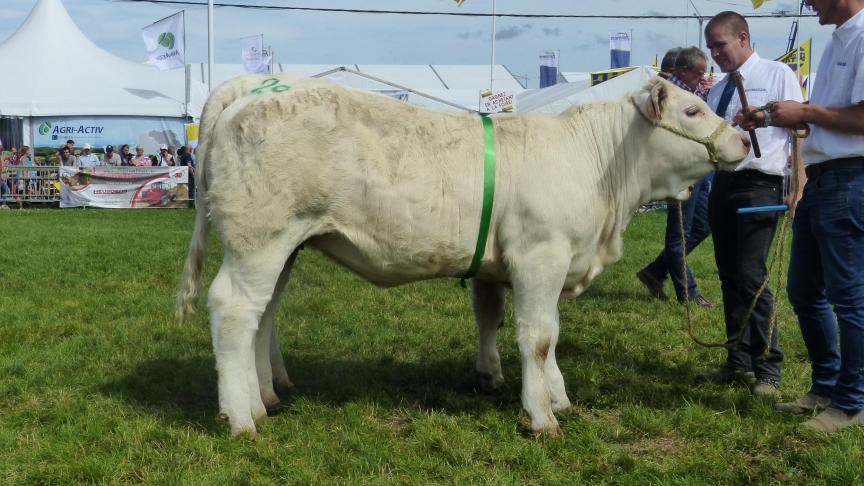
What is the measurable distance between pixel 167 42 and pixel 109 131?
10.7 ft

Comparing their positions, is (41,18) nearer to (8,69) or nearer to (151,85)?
(8,69)

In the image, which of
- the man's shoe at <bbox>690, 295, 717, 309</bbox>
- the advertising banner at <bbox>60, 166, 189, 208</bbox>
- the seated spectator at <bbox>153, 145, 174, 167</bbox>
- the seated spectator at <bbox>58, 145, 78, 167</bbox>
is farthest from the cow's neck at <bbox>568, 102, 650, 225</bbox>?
the seated spectator at <bbox>153, 145, 174, 167</bbox>

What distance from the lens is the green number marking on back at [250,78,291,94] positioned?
4755 millimetres

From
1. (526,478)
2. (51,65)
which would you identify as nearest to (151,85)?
(51,65)

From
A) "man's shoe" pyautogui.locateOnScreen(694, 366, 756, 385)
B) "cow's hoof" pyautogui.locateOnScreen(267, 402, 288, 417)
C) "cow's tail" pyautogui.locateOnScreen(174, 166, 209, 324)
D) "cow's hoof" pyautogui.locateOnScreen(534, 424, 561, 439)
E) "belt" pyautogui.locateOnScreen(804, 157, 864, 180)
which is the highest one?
"belt" pyautogui.locateOnScreen(804, 157, 864, 180)

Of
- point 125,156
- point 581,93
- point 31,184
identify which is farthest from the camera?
point 125,156

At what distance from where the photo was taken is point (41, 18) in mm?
27109

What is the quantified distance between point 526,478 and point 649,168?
2084 mm

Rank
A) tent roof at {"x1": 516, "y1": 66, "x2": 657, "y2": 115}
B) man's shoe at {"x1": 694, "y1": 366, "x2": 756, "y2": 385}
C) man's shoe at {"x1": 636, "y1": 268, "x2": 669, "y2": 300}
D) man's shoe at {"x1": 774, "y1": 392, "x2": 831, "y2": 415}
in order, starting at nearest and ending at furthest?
man's shoe at {"x1": 774, "y1": 392, "x2": 831, "y2": 415}, man's shoe at {"x1": 694, "y1": 366, "x2": 756, "y2": 385}, man's shoe at {"x1": 636, "y1": 268, "x2": 669, "y2": 300}, tent roof at {"x1": 516, "y1": 66, "x2": 657, "y2": 115}

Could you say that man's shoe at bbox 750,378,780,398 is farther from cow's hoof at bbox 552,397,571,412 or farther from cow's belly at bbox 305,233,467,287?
cow's belly at bbox 305,233,467,287

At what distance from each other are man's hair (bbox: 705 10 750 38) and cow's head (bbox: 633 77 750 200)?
28.1 inches

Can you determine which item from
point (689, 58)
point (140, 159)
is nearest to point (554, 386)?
point (689, 58)

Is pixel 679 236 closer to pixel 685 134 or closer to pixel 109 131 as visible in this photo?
pixel 685 134

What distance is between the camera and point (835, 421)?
4.71 meters
